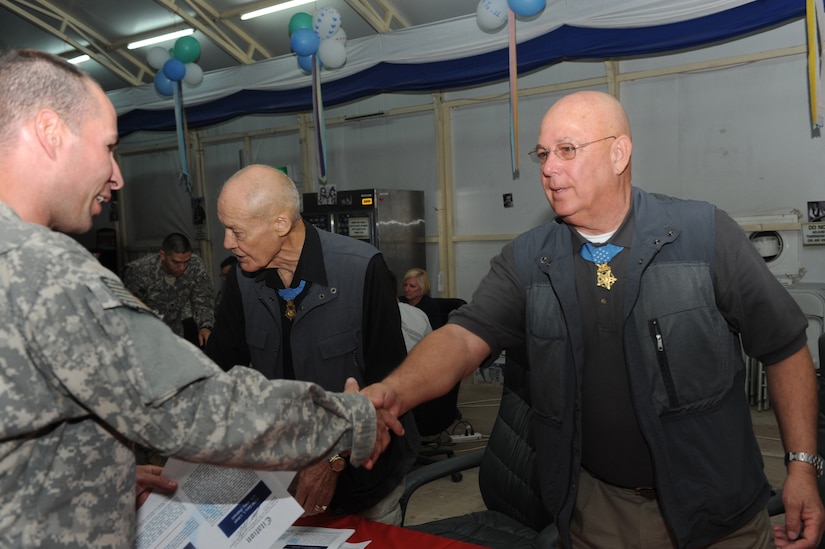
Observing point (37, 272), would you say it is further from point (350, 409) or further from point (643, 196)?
point (643, 196)

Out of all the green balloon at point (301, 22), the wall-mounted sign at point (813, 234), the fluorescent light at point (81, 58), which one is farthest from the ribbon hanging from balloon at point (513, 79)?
the fluorescent light at point (81, 58)

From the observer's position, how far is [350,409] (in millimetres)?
1430

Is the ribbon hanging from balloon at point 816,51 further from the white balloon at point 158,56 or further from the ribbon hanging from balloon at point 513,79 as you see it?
the white balloon at point 158,56

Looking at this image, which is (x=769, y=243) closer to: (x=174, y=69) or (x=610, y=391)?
(x=610, y=391)

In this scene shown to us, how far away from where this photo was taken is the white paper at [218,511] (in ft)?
4.35

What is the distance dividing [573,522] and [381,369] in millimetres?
746

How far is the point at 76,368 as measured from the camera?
949mm

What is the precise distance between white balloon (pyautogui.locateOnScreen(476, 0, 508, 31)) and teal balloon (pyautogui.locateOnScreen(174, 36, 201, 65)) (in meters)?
3.53

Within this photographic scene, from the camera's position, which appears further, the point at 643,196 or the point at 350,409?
the point at 643,196

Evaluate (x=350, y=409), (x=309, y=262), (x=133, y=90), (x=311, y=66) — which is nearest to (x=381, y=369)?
(x=309, y=262)

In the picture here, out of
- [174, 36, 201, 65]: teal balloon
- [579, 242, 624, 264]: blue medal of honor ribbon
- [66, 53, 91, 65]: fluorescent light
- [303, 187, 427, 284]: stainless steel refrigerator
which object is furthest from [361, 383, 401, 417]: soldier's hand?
[66, 53, 91, 65]: fluorescent light

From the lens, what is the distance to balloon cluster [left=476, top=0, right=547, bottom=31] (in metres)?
5.39

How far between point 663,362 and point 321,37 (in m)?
5.69

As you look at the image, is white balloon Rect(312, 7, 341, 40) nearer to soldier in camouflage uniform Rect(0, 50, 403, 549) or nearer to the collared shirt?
the collared shirt
